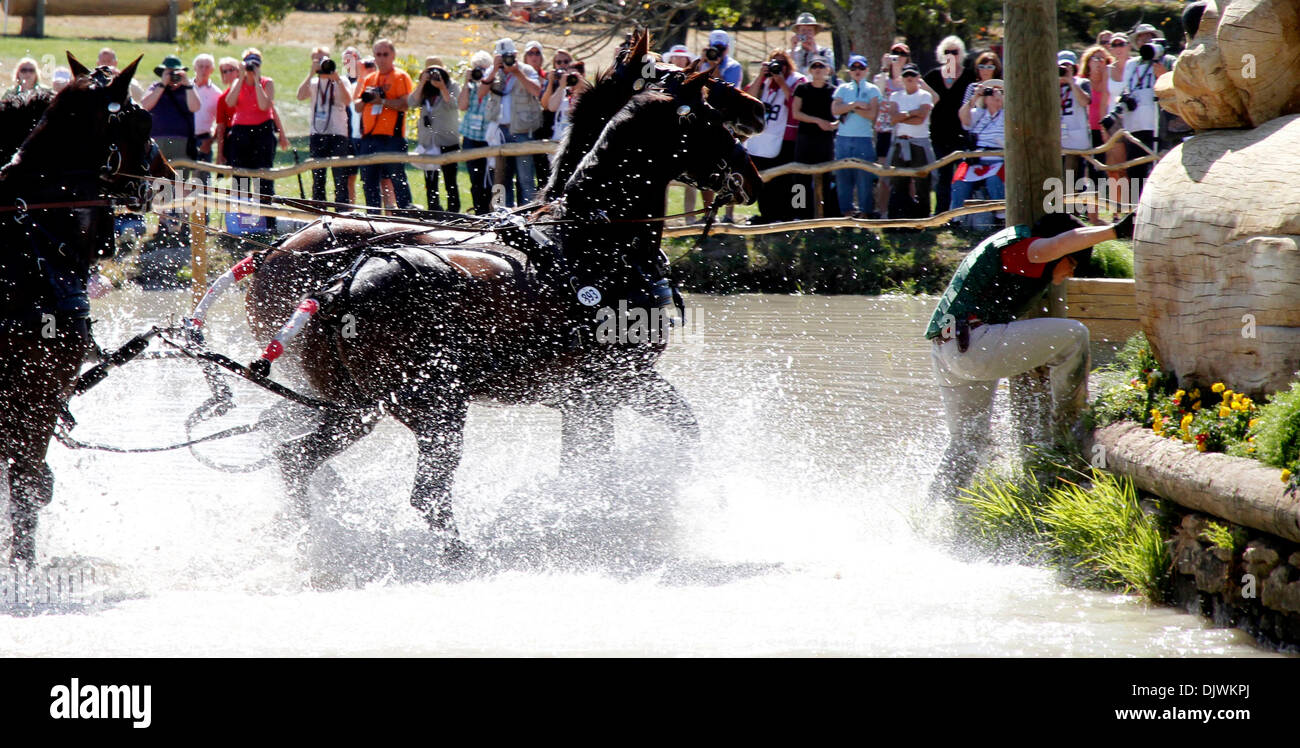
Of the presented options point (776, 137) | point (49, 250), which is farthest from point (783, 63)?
point (49, 250)

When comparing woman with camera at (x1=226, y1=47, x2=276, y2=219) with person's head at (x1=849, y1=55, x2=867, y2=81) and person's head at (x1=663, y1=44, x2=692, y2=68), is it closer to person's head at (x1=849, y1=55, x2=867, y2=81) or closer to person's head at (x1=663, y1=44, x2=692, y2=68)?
person's head at (x1=663, y1=44, x2=692, y2=68)

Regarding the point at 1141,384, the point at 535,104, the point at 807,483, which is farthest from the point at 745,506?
the point at 535,104

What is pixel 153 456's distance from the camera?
7.73m

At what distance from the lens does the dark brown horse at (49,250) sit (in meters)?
5.60

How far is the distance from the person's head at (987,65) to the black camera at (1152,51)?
1300 millimetres

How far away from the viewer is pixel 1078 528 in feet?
18.8

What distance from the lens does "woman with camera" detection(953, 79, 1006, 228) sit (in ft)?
43.3

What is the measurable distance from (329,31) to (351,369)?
2903cm

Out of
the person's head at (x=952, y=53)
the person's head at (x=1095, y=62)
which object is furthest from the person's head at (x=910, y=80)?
the person's head at (x=1095, y=62)

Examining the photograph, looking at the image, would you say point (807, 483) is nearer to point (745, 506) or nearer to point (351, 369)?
point (745, 506)

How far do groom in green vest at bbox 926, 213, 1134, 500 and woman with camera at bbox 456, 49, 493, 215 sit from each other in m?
7.92

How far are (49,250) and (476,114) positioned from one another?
27.4 ft

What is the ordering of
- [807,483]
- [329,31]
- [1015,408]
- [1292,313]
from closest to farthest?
[1292,313]
[1015,408]
[807,483]
[329,31]

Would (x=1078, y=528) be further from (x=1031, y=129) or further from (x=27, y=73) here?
(x=27, y=73)
